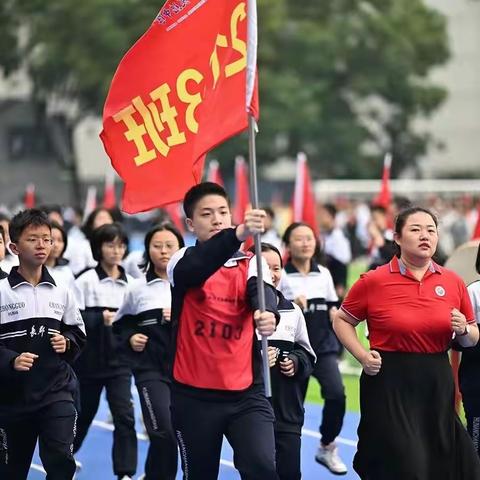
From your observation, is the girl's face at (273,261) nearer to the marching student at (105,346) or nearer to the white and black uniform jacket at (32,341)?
the white and black uniform jacket at (32,341)

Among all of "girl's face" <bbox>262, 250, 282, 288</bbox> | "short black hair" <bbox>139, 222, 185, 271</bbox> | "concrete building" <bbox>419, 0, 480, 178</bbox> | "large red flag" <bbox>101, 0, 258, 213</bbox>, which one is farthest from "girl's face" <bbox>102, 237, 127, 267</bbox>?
"concrete building" <bbox>419, 0, 480, 178</bbox>

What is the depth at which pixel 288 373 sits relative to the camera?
7199 millimetres

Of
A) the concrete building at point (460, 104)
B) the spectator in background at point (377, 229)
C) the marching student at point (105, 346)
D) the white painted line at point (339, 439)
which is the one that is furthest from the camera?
the concrete building at point (460, 104)

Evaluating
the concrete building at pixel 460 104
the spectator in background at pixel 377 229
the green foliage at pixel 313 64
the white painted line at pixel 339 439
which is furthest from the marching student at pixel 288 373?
the concrete building at pixel 460 104

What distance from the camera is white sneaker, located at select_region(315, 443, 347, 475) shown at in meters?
9.27

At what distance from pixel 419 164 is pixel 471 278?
5724cm

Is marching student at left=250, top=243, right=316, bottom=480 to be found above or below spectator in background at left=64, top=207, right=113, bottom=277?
below

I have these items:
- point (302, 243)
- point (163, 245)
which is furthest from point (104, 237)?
point (302, 243)

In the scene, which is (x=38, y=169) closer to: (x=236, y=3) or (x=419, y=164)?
(x=419, y=164)

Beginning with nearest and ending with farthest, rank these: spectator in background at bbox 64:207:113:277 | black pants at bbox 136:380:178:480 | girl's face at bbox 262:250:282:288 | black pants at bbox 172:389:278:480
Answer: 1. black pants at bbox 172:389:278:480
2. girl's face at bbox 262:250:282:288
3. black pants at bbox 136:380:178:480
4. spectator in background at bbox 64:207:113:277

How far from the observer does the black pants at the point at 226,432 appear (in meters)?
5.95

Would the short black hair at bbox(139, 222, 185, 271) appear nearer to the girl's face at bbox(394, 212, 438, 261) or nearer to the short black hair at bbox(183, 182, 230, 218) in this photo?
the short black hair at bbox(183, 182, 230, 218)

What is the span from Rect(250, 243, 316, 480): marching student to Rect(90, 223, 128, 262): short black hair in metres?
1.68

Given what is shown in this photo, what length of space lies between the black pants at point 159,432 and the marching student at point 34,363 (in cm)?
115
